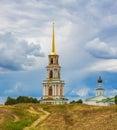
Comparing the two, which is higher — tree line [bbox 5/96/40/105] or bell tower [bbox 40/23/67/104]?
bell tower [bbox 40/23/67/104]

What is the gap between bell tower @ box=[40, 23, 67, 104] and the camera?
175m

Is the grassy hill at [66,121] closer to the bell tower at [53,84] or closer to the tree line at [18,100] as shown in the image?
the tree line at [18,100]

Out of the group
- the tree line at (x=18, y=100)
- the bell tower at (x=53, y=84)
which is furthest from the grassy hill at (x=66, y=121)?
the bell tower at (x=53, y=84)

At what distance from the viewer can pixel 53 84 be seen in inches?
6890

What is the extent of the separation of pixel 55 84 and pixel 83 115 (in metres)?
112

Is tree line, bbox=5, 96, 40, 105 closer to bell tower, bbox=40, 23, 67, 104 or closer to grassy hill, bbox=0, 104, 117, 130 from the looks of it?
bell tower, bbox=40, 23, 67, 104

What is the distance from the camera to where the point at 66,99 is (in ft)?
581

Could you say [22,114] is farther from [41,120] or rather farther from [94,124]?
[94,124]

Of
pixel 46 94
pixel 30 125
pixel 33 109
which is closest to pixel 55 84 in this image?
pixel 46 94

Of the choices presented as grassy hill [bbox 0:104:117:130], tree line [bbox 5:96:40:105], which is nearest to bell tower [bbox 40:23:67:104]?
tree line [bbox 5:96:40:105]

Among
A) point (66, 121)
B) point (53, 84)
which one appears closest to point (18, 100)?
point (53, 84)

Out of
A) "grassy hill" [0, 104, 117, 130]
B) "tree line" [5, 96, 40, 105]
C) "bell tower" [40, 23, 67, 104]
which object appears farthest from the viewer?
"bell tower" [40, 23, 67, 104]

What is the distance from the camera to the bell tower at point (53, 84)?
174875 mm

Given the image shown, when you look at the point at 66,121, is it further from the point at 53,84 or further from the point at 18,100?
the point at 53,84
